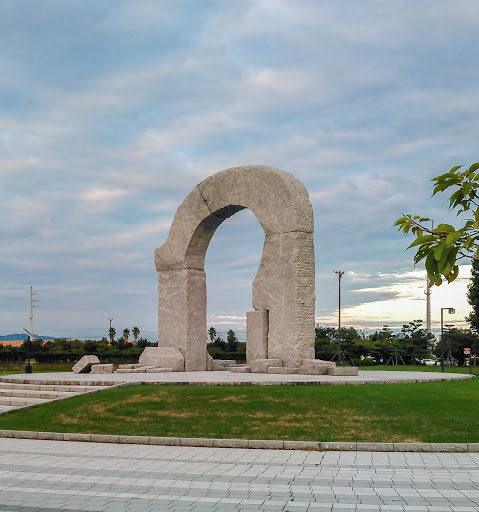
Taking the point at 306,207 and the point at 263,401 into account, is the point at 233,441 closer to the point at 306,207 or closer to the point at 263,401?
the point at 263,401

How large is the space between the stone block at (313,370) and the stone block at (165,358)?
5.15 meters

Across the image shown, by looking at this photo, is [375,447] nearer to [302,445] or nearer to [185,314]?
[302,445]

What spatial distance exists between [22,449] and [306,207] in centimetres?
1229

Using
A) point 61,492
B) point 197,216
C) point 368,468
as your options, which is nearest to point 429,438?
point 368,468

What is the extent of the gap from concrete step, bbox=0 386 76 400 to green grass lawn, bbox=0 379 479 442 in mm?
1268

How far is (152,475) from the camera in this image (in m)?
8.76

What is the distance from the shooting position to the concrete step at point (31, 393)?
16031 millimetres

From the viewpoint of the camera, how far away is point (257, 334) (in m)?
21.0

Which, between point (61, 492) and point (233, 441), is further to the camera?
point (233, 441)

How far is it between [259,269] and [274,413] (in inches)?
352

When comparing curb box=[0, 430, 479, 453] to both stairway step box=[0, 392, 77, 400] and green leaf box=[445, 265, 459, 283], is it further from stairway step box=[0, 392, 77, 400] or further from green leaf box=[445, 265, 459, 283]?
green leaf box=[445, 265, 459, 283]

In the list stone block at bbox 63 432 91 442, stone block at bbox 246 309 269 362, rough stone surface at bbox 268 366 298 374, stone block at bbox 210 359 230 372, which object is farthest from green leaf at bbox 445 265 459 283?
stone block at bbox 210 359 230 372

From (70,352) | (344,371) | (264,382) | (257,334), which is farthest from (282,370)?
(70,352)

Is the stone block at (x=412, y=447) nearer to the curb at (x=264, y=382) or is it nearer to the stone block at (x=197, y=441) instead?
the stone block at (x=197, y=441)
